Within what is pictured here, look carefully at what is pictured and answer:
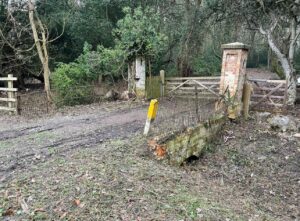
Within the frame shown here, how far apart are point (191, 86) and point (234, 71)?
14.4 ft

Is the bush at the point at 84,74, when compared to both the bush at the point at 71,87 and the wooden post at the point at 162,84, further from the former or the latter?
the wooden post at the point at 162,84

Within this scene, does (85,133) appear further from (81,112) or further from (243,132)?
(243,132)

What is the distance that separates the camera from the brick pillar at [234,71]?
9617mm

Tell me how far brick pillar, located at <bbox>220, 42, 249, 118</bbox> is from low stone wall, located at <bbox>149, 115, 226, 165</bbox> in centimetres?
136

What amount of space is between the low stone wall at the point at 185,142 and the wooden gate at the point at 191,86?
11.6ft

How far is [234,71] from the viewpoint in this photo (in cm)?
968

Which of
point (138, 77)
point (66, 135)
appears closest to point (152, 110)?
point (66, 135)

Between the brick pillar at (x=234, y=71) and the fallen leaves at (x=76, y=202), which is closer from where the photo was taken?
the fallen leaves at (x=76, y=202)

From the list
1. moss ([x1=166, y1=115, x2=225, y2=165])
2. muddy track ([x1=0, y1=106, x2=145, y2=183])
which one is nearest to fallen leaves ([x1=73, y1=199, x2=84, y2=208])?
muddy track ([x1=0, y1=106, x2=145, y2=183])

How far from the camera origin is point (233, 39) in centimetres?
1880

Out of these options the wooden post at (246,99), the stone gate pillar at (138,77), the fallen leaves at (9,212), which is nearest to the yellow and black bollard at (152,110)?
the fallen leaves at (9,212)

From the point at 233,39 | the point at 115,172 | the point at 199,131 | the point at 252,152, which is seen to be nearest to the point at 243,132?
the point at 252,152

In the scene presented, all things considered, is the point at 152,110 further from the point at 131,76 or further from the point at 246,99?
the point at 131,76

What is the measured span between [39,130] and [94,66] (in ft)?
18.9
